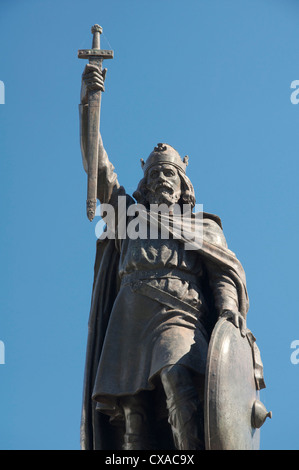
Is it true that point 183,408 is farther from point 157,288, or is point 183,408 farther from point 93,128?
point 93,128

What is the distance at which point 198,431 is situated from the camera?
1358 cm

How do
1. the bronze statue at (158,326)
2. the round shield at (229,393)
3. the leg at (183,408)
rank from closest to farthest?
the round shield at (229,393), the leg at (183,408), the bronze statue at (158,326)

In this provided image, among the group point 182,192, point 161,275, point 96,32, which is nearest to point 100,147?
point 182,192

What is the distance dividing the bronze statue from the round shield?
0.07ft

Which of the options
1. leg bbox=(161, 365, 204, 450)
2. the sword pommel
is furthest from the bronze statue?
the sword pommel

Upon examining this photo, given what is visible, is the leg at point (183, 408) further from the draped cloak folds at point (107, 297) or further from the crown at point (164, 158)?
the crown at point (164, 158)

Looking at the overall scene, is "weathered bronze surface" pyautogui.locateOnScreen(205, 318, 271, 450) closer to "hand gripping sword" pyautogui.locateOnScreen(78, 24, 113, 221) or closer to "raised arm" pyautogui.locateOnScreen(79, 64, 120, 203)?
"hand gripping sword" pyautogui.locateOnScreen(78, 24, 113, 221)

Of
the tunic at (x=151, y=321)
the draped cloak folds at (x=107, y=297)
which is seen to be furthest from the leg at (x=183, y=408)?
the draped cloak folds at (x=107, y=297)

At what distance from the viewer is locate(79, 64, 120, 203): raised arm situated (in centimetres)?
1534

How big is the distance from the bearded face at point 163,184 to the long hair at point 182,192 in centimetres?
6

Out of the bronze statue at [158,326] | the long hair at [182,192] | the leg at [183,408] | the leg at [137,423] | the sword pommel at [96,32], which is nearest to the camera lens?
the leg at [183,408]

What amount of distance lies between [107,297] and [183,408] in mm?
2480

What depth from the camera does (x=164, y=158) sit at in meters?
16.0

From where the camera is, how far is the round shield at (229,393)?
521 inches
